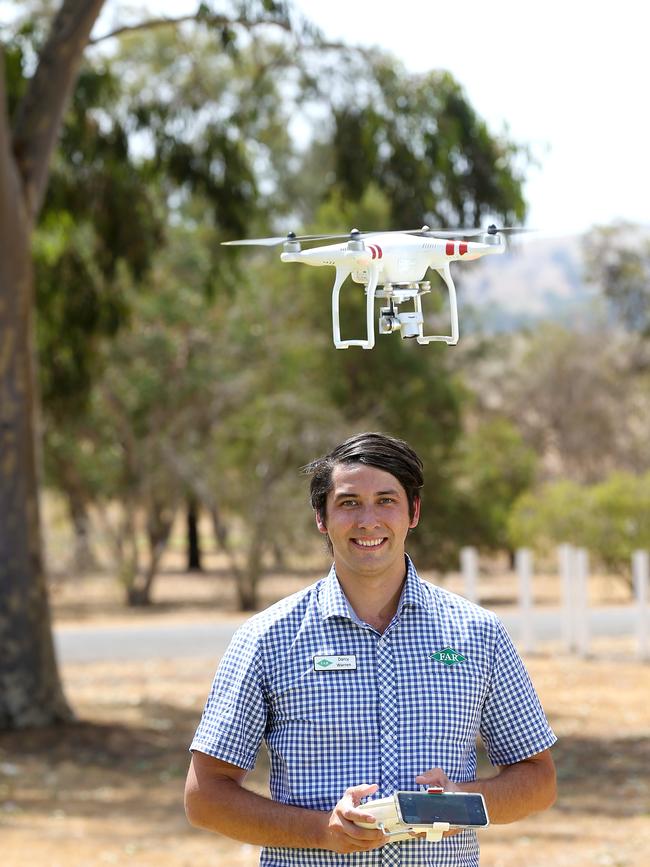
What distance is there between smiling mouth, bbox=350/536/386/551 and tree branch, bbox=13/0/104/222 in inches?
342

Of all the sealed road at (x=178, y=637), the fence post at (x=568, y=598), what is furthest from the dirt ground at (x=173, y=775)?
the sealed road at (x=178, y=637)

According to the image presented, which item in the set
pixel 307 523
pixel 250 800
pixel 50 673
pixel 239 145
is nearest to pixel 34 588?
pixel 50 673

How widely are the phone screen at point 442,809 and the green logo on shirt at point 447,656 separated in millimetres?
335

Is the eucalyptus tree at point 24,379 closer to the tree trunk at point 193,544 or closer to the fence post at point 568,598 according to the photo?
the fence post at point 568,598

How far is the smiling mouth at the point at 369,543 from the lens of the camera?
2.82 m

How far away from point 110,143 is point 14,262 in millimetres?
2746

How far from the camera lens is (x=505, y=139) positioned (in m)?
11.1

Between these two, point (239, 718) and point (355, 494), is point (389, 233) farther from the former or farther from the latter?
point (239, 718)

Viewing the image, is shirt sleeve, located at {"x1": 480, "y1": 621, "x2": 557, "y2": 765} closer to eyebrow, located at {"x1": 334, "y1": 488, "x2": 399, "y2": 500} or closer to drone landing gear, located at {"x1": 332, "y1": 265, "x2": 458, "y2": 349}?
eyebrow, located at {"x1": 334, "y1": 488, "x2": 399, "y2": 500}

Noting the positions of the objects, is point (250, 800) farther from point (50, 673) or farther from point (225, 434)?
point (225, 434)

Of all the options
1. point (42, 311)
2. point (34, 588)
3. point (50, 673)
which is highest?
point (42, 311)

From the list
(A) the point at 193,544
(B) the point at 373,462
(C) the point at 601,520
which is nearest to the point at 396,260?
(B) the point at 373,462

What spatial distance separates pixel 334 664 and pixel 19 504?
840 centimetres

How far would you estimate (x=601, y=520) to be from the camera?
2275 centimetres
